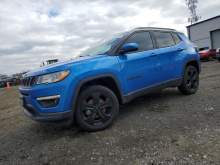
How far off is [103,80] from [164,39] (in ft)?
6.57

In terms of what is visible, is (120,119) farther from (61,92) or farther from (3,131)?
(3,131)

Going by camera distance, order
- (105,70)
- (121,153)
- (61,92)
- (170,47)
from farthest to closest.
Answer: (170,47) → (105,70) → (61,92) → (121,153)

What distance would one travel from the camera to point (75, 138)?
2.59m

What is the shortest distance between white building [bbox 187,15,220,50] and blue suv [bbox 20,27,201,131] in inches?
896

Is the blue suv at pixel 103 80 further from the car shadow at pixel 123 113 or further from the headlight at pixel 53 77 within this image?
the car shadow at pixel 123 113

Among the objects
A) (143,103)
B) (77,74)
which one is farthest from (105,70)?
(143,103)

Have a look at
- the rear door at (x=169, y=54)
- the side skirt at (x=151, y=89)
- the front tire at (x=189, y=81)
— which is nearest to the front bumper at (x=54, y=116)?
the side skirt at (x=151, y=89)

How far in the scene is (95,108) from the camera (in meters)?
2.65

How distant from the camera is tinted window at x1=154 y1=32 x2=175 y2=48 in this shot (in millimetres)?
3776

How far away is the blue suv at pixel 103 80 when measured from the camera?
7.84ft

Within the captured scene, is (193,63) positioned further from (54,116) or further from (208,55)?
(208,55)

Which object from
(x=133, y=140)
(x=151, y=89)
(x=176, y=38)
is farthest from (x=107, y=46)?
(x=176, y=38)

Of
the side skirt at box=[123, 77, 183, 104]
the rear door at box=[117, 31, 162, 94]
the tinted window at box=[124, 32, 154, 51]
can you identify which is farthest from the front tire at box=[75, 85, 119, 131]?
the tinted window at box=[124, 32, 154, 51]

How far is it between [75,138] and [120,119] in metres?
0.99
